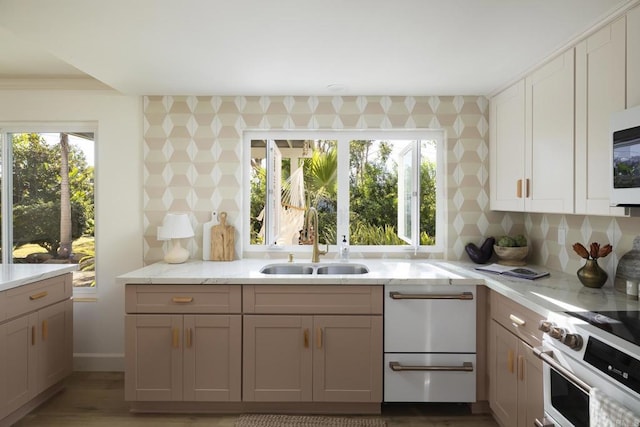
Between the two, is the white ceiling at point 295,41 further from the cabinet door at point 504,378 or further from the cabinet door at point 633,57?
the cabinet door at point 504,378

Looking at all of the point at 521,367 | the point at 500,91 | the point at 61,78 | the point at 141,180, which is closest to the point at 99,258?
the point at 141,180

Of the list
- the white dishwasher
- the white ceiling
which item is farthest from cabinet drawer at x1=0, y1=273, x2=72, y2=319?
the white dishwasher

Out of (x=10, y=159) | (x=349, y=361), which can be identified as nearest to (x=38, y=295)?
(x=10, y=159)

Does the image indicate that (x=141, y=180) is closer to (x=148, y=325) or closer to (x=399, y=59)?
(x=148, y=325)

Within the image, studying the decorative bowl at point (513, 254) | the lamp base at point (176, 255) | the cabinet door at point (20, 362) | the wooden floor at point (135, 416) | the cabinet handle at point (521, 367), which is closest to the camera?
the cabinet handle at point (521, 367)

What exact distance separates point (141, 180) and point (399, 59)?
215cm

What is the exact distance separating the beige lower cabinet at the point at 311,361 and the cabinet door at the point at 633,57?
1.67 meters

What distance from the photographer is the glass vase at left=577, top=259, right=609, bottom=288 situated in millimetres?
1960

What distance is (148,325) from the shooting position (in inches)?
91.3

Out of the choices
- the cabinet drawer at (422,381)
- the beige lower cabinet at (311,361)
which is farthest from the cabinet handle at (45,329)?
the cabinet drawer at (422,381)

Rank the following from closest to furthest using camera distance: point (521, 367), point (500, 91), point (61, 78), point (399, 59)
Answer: point (521, 367), point (399, 59), point (500, 91), point (61, 78)

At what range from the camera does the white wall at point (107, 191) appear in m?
2.96

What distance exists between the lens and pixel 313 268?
2807 mm

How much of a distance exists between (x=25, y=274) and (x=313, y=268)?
1869 mm
